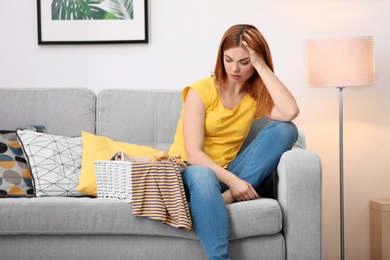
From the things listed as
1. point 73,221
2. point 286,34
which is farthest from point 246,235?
point 286,34

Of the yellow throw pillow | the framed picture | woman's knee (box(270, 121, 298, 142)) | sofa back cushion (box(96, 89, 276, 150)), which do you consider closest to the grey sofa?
woman's knee (box(270, 121, 298, 142))

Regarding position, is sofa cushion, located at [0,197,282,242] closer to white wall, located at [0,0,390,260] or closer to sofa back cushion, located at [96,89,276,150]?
sofa back cushion, located at [96,89,276,150]

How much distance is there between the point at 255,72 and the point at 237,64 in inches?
6.2

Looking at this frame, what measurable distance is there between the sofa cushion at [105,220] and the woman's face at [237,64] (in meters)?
0.57

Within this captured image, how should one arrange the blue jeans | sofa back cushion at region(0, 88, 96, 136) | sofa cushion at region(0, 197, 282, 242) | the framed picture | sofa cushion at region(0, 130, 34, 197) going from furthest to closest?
the framed picture → sofa back cushion at region(0, 88, 96, 136) → sofa cushion at region(0, 130, 34, 197) → sofa cushion at region(0, 197, 282, 242) → the blue jeans

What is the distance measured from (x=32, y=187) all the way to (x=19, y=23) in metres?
1.10

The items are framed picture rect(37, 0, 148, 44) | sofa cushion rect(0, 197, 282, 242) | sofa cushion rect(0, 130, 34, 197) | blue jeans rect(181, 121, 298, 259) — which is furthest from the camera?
framed picture rect(37, 0, 148, 44)

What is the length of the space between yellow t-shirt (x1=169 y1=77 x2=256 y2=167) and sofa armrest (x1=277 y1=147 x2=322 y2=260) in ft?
1.23

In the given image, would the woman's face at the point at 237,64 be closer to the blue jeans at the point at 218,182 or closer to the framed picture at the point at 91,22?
the blue jeans at the point at 218,182

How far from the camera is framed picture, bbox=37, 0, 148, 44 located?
3486mm

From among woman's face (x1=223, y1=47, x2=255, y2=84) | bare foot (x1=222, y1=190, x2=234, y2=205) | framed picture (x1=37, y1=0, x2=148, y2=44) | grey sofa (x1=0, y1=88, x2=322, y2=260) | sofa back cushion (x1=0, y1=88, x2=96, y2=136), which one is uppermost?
framed picture (x1=37, y1=0, x2=148, y2=44)

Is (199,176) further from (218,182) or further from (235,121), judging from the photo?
(235,121)

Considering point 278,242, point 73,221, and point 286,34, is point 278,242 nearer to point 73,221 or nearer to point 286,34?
point 73,221

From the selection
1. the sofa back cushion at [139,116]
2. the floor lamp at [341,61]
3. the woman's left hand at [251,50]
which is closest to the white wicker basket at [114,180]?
the sofa back cushion at [139,116]
